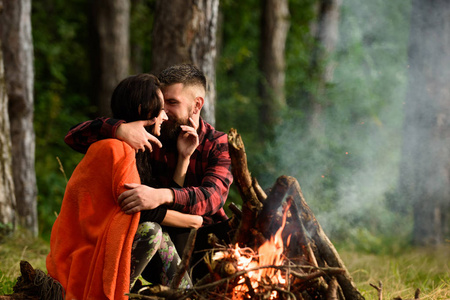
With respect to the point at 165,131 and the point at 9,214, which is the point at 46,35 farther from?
the point at 165,131

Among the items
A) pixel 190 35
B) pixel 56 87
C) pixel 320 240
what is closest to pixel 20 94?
pixel 190 35

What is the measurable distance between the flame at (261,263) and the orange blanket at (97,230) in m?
0.62

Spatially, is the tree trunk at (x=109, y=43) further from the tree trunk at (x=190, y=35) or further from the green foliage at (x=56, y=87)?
the tree trunk at (x=190, y=35)

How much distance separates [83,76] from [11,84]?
8798 millimetres

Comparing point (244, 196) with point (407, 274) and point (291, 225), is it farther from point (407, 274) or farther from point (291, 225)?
point (407, 274)

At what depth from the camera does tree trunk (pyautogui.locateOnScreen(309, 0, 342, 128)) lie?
11141 mm

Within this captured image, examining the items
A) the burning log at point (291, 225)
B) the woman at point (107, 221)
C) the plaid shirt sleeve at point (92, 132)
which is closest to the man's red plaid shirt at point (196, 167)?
the plaid shirt sleeve at point (92, 132)

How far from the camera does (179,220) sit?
3.02m

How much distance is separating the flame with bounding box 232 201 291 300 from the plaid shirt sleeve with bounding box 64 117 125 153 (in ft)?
3.28

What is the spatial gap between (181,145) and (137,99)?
47cm

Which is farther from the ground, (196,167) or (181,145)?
(181,145)

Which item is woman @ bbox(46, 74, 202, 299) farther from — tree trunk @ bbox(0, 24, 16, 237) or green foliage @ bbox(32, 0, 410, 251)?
green foliage @ bbox(32, 0, 410, 251)

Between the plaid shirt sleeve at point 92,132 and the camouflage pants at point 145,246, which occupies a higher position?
the plaid shirt sleeve at point 92,132

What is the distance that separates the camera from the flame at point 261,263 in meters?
2.68
